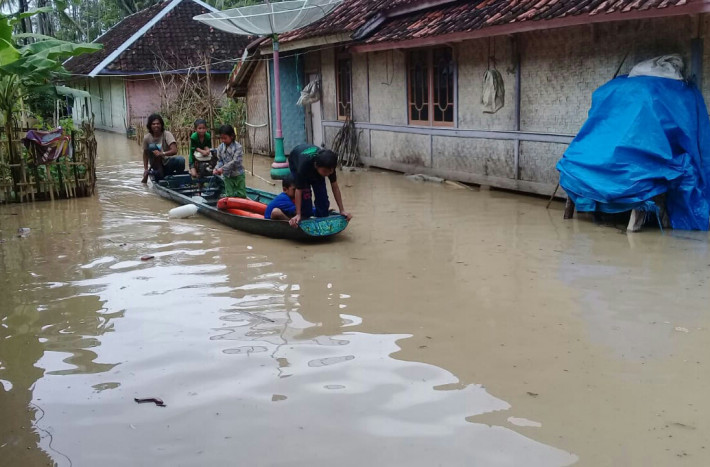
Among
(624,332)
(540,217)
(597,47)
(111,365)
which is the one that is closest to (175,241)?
(111,365)

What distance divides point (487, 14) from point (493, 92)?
3.99 ft

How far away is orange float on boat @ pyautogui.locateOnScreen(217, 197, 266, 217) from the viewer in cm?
945

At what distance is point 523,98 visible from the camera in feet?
37.2

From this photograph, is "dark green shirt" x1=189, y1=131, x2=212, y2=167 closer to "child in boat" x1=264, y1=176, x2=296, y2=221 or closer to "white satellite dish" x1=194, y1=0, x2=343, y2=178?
"white satellite dish" x1=194, y1=0, x2=343, y2=178

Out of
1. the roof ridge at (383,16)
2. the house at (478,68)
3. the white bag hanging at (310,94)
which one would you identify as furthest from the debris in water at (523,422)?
the white bag hanging at (310,94)

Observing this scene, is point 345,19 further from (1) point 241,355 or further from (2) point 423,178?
(1) point 241,355

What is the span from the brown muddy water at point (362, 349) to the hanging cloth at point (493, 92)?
325cm

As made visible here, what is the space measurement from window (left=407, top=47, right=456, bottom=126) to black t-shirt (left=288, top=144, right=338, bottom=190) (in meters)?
5.65

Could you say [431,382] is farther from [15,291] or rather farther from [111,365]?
[15,291]

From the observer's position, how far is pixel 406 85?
14.2 m

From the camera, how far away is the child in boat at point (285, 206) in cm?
845

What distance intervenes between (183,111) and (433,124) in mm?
11394

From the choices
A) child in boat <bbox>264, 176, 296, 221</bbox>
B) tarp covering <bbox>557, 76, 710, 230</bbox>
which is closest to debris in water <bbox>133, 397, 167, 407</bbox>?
child in boat <bbox>264, 176, 296, 221</bbox>

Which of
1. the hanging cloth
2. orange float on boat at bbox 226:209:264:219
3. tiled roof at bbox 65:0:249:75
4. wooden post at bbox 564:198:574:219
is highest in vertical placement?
tiled roof at bbox 65:0:249:75
